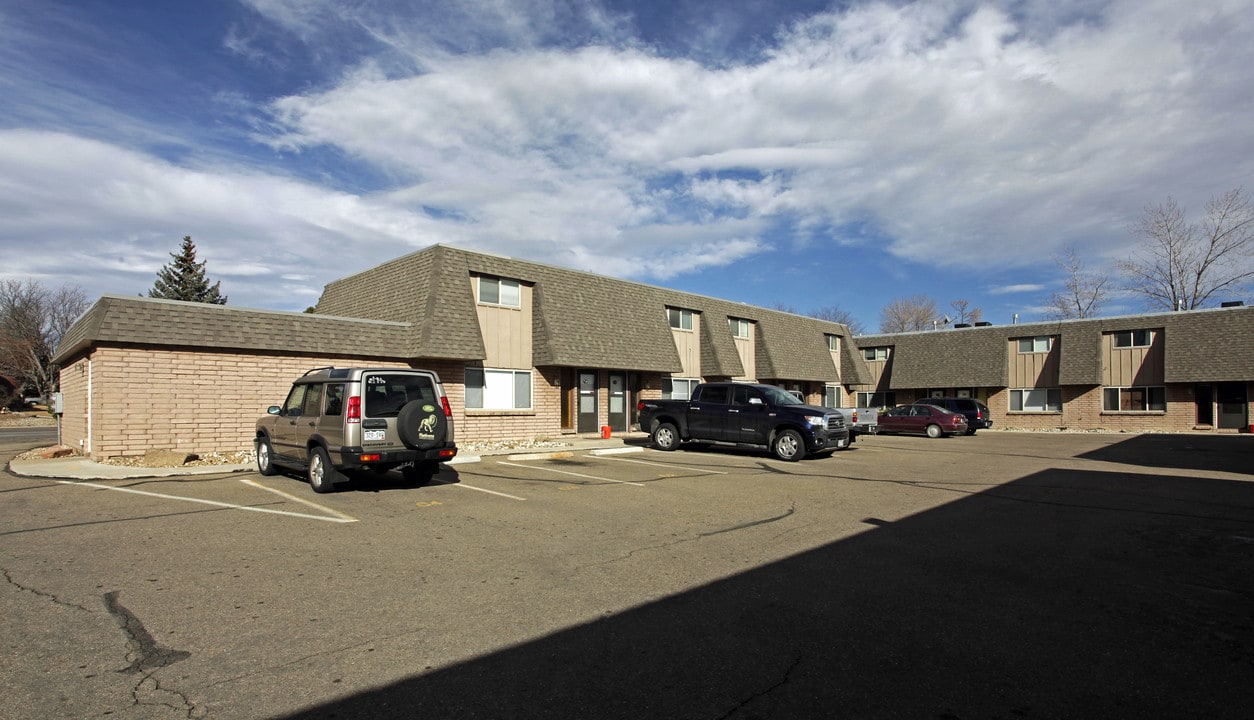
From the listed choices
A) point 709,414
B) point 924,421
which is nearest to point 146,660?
point 709,414

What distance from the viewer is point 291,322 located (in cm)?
1673

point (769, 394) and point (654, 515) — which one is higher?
point (769, 394)

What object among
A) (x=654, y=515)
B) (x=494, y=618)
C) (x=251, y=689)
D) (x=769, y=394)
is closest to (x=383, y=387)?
(x=654, y=515)

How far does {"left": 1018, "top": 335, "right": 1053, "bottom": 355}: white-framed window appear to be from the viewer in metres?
37.5

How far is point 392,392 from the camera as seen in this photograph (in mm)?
10977

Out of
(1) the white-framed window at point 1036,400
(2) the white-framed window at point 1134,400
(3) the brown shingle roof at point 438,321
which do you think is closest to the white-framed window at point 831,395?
(3) the brown shingle roof at point 438,321

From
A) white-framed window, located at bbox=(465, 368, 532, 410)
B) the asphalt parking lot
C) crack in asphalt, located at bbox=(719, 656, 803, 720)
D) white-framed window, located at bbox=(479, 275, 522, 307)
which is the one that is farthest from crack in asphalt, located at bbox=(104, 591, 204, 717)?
white-framed window, located at bbox=(479, 275, 522, 307)

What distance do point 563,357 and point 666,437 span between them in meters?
4.29

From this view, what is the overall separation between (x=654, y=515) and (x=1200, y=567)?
19.1 feet

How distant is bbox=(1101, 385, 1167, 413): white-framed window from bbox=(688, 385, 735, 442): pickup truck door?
27.6 m

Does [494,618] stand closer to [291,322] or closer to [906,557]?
[906,557]

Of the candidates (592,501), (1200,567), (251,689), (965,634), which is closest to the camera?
(251,689)

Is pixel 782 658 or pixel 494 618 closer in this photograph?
pixel 782 658

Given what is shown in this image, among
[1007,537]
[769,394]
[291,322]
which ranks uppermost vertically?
[291,322]
